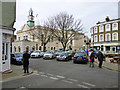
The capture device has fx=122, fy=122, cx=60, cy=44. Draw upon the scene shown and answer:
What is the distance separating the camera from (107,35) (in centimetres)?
3638

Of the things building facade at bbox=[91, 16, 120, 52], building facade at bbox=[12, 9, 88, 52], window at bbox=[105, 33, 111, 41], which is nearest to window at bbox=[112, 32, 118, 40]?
building facade at bbox=[91, 16, 120, 52]

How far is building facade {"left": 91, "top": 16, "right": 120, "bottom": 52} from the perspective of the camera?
3444 centimetres

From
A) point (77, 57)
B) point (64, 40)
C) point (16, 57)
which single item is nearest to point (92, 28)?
point (64, 40)

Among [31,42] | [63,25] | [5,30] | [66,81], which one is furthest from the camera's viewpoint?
[31,42]

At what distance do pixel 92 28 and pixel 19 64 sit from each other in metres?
31.9

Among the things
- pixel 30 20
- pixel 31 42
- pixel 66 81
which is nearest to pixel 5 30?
pixel 66 81

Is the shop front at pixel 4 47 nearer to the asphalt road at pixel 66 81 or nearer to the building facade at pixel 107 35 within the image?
the asphalt road at pixel 66 81

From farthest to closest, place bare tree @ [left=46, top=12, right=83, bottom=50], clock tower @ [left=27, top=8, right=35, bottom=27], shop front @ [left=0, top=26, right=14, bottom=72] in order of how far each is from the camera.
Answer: clock tower @ [left=27, top=8, right=35, bottom=27], bare tree @ [left=46, top=12, right=83, bottom=50], shop front @ [left=0, top=26, right=14, bottom=72]

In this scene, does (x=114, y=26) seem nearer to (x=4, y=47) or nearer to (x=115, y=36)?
(x=115, y=36)

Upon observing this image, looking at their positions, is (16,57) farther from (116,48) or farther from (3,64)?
(116,48)

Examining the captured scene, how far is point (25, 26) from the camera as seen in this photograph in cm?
5697

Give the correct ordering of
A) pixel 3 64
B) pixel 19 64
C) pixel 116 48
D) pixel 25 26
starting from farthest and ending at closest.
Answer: pixel 25 26 → pixel 116 48 → pixel 19 64 → pixel 3 64

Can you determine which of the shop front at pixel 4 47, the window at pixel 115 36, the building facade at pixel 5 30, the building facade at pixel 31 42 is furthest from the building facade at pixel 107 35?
the shop front at pixel 4 47

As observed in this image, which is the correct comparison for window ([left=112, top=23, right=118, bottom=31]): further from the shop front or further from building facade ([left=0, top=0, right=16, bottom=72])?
the shop front
